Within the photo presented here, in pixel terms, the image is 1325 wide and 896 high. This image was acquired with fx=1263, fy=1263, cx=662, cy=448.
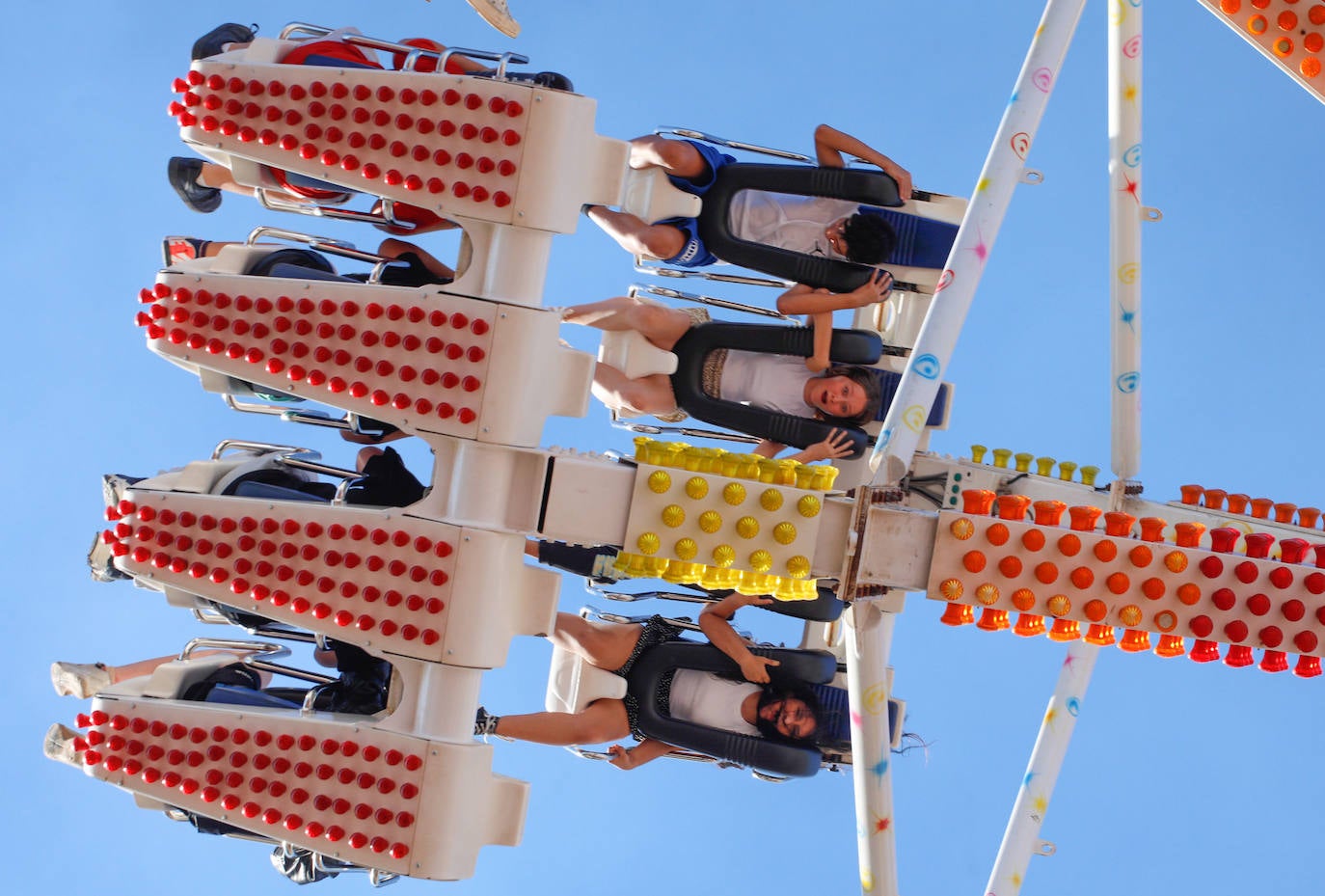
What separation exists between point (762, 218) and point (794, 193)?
237mm

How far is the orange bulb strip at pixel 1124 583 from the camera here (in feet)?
13.8

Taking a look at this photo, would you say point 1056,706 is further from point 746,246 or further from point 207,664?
point 207,664

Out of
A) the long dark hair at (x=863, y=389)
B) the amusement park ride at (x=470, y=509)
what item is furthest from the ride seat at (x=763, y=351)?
the amusement park ride at (x=470, y=509)

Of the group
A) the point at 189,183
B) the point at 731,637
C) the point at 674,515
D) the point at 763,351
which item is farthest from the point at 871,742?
the point at 189,183

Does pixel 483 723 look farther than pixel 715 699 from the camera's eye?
No

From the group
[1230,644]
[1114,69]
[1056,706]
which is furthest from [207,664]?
[1114,69]

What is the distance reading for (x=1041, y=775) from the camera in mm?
5305

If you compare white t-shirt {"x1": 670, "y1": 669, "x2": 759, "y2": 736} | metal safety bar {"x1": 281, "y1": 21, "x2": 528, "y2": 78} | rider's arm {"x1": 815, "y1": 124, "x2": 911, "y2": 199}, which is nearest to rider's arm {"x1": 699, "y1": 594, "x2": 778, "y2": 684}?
white t-shirt {"x1": 670, "y1": 669, "x2": 759, "y2": 736}

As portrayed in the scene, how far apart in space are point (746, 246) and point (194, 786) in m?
3.06

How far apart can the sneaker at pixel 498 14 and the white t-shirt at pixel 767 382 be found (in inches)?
83.6

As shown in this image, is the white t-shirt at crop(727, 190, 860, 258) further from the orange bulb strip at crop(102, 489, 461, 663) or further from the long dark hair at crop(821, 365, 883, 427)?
the orange bulb strip at crop(102, 489, 461, 663)

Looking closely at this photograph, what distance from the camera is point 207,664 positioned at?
5.20 m

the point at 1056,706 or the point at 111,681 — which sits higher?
the point at 1056,706

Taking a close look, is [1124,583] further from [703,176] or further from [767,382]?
[703,176]
